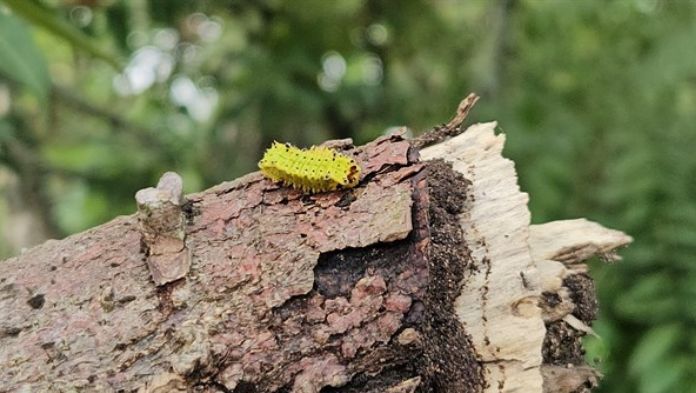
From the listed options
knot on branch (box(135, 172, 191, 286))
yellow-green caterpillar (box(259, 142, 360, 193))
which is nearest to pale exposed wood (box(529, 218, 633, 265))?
yellow-green caterpillar (box(259, 142, 360, 193))

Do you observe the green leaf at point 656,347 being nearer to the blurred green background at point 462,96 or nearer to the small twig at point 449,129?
the blurred green background at point 462,96

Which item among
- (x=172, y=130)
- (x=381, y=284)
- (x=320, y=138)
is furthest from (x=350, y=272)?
(x=172, y=130)

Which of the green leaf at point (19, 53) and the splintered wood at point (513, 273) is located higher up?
the green leaf at point (19, 53)

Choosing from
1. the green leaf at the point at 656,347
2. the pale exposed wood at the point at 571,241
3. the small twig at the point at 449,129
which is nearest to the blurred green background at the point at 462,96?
the green leaf at the point at 656,347

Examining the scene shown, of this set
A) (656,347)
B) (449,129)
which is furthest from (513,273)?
(656,347)

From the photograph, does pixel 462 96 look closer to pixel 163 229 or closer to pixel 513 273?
pixel 513 273

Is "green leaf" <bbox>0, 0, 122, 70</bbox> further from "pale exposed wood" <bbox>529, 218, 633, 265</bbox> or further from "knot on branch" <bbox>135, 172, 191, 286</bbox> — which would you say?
"pale exposed wood" <bbox>529, 218, 633, 265</bbox>
